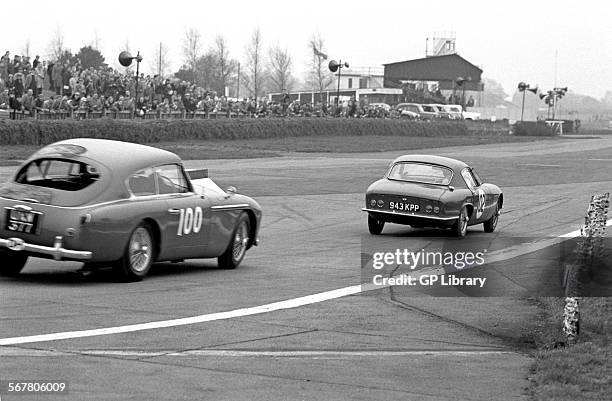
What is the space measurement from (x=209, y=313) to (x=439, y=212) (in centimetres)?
900

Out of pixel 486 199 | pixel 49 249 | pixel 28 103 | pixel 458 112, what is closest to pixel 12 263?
pixel 49 249

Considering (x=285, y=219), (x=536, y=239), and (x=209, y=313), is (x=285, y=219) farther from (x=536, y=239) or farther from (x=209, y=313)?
(x=209, y=313)

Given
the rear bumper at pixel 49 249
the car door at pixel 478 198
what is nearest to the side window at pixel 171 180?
the rear bumper at pixel 49 249

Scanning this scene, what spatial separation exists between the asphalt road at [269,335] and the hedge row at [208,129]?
25331 millimetres

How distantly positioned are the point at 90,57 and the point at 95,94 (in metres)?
39.6

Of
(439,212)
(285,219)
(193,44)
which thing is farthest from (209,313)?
(193,44)

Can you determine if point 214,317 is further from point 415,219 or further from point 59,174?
point 415,219

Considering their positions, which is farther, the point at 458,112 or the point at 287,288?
the point at 458,112

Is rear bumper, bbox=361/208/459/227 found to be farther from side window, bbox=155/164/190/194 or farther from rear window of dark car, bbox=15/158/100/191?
rear window of dark car, bbox=15/158/100/191

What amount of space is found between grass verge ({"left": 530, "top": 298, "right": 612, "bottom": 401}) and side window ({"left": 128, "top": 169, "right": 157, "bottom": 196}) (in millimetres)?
4312

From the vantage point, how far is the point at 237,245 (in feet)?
46.0

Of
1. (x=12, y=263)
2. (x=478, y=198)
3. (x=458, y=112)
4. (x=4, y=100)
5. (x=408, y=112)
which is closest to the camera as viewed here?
(x=12, y=263)

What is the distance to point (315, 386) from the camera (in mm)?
7098

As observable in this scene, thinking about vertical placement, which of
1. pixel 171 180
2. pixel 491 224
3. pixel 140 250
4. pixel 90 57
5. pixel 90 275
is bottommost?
pixel 491 224
